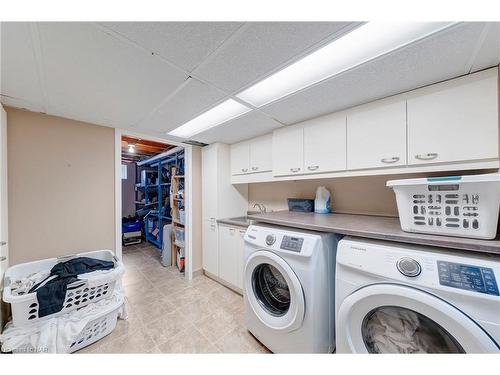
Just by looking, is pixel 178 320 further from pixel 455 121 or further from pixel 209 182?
pixel 455 121

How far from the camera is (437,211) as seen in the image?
0.92 metres

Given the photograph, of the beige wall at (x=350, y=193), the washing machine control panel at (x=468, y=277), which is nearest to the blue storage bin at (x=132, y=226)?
the beige wall at (x=350, y=193)

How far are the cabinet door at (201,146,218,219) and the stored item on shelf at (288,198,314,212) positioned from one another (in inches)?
41.1

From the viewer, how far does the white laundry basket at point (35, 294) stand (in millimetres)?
1195

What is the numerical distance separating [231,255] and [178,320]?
82 centimetres

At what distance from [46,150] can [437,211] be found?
297cm

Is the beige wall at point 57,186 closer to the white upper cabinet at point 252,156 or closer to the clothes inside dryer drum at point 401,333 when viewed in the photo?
the white upper cabinet at point 252,156

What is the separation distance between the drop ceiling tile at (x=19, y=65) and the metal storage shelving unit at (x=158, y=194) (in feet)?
6.16

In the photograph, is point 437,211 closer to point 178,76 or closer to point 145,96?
point 178,76

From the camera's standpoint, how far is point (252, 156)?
2244 millimetres

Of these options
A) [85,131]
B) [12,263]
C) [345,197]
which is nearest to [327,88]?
[345,197]

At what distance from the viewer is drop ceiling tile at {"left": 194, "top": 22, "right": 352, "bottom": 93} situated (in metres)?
0.75

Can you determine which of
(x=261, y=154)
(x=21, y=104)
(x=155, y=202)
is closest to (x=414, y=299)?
(x=261, y=154)
